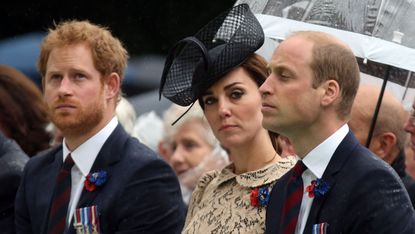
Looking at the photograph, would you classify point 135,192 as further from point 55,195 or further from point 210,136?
point 210,136

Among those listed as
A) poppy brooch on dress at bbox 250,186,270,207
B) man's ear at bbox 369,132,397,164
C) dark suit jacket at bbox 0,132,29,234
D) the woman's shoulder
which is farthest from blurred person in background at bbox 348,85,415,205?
dark suit jacket at bbox 0,132,29,234

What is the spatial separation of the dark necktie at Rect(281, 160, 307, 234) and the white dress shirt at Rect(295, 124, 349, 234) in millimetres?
22

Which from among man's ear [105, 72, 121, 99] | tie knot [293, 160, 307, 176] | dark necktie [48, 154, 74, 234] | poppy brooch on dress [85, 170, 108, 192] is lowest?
dark necktie [48, 154, 74, 234]

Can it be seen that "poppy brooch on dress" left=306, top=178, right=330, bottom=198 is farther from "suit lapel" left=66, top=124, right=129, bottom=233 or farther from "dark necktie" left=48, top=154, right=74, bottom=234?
"dark necktie" left=48, top=154, right=74, bottom=234

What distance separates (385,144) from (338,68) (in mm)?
1656

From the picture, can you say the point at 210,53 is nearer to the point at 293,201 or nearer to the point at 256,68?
the point at 256,68

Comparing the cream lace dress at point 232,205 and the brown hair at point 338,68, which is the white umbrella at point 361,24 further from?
the cream lace dress at point 232,205

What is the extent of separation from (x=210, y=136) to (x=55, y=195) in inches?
122

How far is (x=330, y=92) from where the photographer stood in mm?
4840

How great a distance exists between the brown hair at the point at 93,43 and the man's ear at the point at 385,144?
58.6 inches

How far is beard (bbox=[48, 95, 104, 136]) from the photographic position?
6.12 metres

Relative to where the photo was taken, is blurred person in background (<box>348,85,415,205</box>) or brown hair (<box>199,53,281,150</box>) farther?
blurred person in background (<box>348,85,415,205</box>)

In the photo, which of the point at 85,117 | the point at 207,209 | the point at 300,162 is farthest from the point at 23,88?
the point at 300,162

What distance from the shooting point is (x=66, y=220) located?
6000 millimetres
